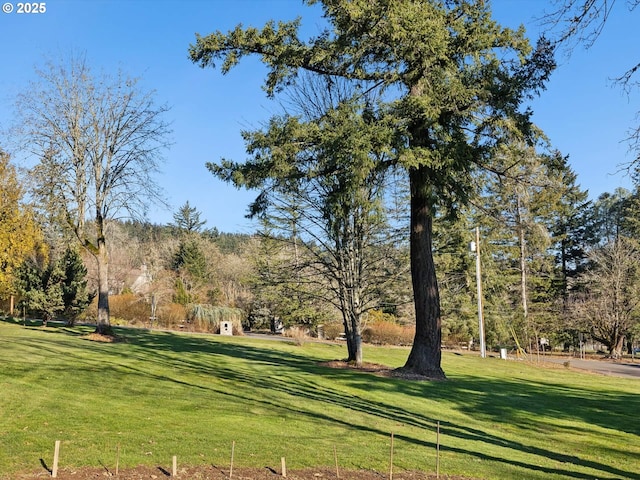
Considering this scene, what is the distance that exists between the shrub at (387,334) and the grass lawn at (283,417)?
17.2m

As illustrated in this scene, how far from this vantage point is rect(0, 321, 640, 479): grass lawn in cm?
662

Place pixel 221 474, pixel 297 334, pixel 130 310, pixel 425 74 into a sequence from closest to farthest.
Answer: pixel 221 474, pixel 425 74, pixel 297 334, pixel 130 310

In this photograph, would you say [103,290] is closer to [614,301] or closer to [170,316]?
[170,316]

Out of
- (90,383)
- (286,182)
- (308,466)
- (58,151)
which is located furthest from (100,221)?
(308,466)

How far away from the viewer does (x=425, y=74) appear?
13.0 metres

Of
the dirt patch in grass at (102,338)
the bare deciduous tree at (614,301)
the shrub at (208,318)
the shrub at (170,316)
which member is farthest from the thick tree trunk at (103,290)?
the bare deciduous tree at (614,301)

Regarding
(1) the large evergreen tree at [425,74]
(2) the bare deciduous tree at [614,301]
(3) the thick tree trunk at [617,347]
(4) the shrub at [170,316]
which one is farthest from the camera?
(3) the thick tree trunk at [617,347]

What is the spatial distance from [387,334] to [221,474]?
29.4 metres

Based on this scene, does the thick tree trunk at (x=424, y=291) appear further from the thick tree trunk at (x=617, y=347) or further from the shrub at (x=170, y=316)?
the thick tree trunk at (x=617, y=347)

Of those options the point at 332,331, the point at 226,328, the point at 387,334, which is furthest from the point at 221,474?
the point at 332,331

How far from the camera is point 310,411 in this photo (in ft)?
32.2

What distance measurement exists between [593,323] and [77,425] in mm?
39359

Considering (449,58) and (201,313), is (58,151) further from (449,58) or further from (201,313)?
(201,313)

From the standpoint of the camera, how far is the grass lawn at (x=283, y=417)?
6.62 m
